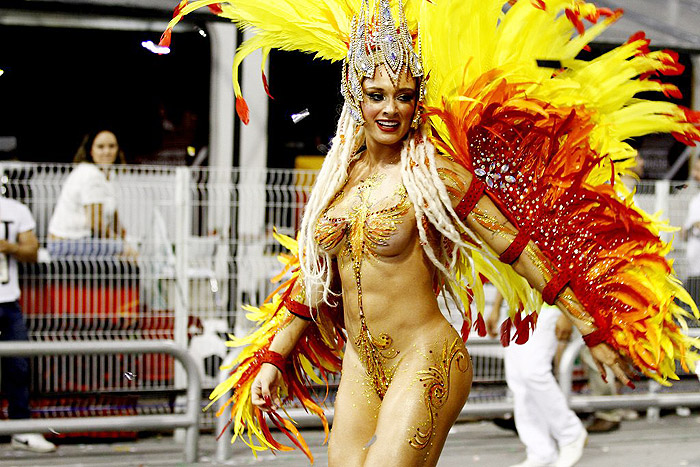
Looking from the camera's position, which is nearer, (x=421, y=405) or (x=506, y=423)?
(x=421, y=405)

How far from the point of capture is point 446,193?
3.29 meters

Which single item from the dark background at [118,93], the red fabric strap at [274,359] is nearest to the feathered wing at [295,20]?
the red fabric strap at [274,359]

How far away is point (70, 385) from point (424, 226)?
451 cm

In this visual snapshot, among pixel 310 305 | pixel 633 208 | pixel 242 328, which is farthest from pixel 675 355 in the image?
pixel 242 328

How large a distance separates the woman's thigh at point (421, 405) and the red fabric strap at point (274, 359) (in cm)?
58

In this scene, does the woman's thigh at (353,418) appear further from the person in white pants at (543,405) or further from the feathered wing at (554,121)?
the person in white pants at (543,405)

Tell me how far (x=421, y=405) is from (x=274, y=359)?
729 millimetres

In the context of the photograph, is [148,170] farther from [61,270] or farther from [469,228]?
[469,228]

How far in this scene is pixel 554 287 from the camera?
3.28 metres

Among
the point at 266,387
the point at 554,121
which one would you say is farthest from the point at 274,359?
the point at 554,121

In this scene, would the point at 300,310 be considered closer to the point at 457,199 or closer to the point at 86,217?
the point at 457,199

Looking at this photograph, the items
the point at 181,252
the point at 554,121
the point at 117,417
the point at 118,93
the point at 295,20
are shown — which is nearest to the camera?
the point at 554,121

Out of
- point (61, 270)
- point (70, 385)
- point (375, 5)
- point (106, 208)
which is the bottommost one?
point (70, 385)

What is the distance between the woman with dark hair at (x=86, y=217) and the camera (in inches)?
276
